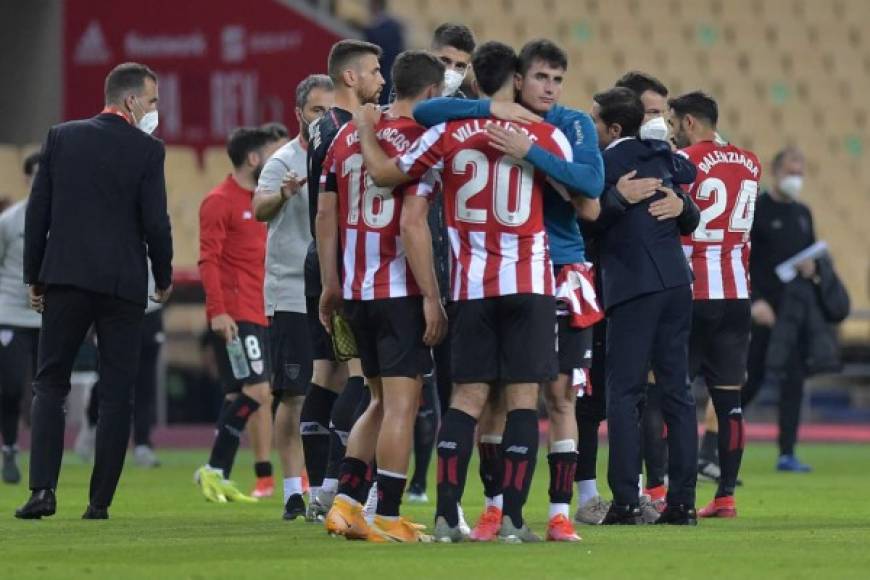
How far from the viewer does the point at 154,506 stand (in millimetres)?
9164

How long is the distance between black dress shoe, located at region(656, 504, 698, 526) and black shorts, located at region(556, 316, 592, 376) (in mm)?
773

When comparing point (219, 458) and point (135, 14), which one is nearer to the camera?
point (219, 458)

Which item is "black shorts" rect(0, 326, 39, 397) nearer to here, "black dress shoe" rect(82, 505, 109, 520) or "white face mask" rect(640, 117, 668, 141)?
"black dress shoe" rect(82, 505, 109, 520)

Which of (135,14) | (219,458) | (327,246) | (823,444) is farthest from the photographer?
(135,14)

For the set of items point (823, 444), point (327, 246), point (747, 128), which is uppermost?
point (747, 128)

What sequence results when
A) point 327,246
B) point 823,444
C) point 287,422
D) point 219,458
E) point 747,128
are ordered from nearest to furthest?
point 327,246 < point 287,422 < point 219,458 < point 823,444 < point 747,128

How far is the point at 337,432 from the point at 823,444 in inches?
344

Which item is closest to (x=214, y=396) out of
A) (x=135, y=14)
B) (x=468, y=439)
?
(x=135, y=14)

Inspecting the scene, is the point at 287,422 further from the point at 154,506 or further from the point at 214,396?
the point at 214,396

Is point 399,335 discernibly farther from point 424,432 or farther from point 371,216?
point 424,432

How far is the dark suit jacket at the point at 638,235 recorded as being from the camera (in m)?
7.67

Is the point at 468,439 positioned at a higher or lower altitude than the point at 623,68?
lower

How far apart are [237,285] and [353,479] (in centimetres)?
294

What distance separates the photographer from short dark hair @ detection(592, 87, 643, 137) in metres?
7.71
